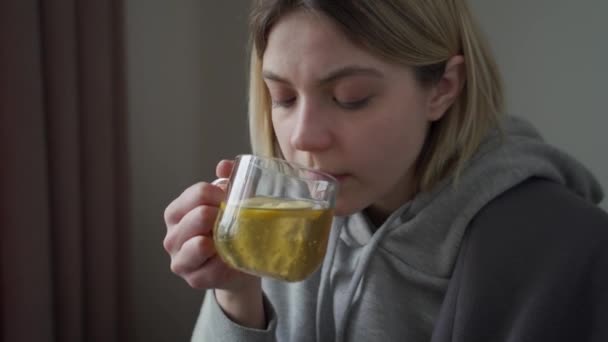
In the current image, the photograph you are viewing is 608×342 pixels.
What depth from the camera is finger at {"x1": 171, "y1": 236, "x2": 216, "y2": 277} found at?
0.66 meters

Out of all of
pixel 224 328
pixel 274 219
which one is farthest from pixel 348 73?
pixel 224 328

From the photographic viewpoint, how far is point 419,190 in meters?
0.85

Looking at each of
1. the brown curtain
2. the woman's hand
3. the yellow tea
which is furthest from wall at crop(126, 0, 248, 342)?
the yellow tea

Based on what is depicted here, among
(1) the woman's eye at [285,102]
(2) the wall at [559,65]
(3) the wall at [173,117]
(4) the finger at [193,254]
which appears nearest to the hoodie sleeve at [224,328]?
(4) the finger at [193,254]

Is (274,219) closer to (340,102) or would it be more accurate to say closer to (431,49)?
(340,102)

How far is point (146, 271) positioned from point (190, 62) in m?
0.77

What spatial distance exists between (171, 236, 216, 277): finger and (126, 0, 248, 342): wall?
97 centimetres

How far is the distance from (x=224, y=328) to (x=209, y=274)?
134 millimetres

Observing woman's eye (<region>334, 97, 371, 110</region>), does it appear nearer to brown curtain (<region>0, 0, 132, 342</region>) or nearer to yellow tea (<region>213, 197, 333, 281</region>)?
yellow tea (<region>213, 197, 333, 281</region>)

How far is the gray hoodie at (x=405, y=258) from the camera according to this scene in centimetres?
75

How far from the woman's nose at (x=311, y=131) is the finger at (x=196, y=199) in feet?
0.45

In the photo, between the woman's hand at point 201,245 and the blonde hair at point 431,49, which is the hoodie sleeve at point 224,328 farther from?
the blonde hair at point 431,49

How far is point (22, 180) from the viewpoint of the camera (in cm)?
108

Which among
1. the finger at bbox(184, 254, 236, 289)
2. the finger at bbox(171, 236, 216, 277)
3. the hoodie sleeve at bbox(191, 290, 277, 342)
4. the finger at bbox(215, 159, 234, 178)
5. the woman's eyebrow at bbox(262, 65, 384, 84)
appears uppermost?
the woman's eyebrow at bbox(262, 65, 384, 84)
